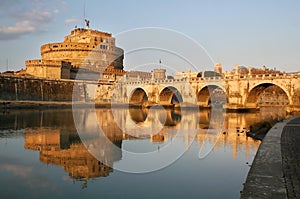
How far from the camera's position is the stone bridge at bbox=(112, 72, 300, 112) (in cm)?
3525

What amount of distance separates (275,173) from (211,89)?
44179 mm

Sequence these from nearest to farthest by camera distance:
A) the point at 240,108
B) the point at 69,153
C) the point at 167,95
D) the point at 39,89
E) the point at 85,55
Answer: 1. the point at 69,153
2. the point at 240,108
3. the point at 39,89
4. the point at 167,95
5. the point at 85,55

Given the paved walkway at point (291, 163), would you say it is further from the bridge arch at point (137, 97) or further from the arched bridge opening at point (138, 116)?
the bridge arch at point (137, 97)

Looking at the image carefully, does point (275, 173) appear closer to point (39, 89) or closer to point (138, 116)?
point (138, 116)

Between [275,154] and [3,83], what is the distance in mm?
43947

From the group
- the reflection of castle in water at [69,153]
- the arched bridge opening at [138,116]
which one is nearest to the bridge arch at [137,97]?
the arched bridge opening at [138,116]

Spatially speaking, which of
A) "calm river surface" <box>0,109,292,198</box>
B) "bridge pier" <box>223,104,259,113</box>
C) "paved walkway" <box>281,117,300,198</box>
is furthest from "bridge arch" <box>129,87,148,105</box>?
"paved walkway" <box>281,117,300,198</box>

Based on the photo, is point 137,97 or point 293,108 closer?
point 293,108

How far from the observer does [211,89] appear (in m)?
50.2

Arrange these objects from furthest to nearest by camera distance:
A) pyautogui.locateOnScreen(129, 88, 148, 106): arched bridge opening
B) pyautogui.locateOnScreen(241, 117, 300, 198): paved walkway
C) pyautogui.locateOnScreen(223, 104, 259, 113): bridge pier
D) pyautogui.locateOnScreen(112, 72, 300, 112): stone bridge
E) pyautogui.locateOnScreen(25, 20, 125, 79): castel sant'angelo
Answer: pyautogui.locateOnScreen(129, 88, 148, 106): arched bridge opening, pyautogui.locateOnScreen(25, 20, 125, 79): castel sant'angelo, pyautogui.locateOnScreen(223, 104, 259, 113): bridge pier, pyautogui.locateOnScreen(112, 72, 300, 112): stone bridge, pyautogui.locateOnScreen(241, 117, 300, 198): paved walkway

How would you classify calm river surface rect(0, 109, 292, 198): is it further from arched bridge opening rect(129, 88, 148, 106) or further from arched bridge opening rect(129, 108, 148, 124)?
arched bridge opening rect(129, 88, 148, 106)

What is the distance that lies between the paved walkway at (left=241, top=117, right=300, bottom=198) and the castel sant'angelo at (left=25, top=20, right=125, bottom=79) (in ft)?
174

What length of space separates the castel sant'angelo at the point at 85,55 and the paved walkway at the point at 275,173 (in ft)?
174

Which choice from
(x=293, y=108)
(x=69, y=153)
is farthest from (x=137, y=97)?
(x=69, y=153)
